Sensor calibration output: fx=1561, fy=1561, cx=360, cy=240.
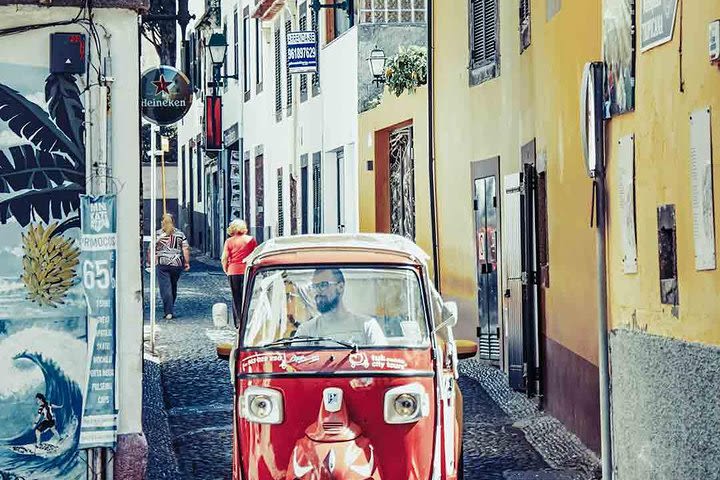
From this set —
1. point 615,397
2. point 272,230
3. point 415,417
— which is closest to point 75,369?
point 415,417

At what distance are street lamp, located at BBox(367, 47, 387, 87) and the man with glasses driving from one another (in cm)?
1372

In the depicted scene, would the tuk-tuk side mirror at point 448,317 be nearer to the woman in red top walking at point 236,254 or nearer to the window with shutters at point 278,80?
the woman in red top walking at point 236,254

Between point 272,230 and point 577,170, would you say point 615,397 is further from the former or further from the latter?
point 272,230

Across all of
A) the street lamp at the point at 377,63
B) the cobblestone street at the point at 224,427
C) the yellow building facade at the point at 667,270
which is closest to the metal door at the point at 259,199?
the street lamp at the point at 377,63

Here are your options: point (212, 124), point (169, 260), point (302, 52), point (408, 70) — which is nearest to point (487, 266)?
point (408, 70)

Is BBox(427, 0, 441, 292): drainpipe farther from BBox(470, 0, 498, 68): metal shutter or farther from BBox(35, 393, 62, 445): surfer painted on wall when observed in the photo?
BBox(35, 393, 62, 445): surfer painted on wall

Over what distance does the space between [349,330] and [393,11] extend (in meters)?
16.4

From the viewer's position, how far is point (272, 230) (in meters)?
35.1

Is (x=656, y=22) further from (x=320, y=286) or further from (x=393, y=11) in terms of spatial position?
(x=393, y=11)

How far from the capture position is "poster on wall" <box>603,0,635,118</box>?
954cm

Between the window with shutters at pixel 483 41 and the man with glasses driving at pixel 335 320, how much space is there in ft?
27.4

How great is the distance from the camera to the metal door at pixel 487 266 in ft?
56.7

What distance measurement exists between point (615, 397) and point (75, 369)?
339 cm

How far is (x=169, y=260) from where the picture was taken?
23562mm
